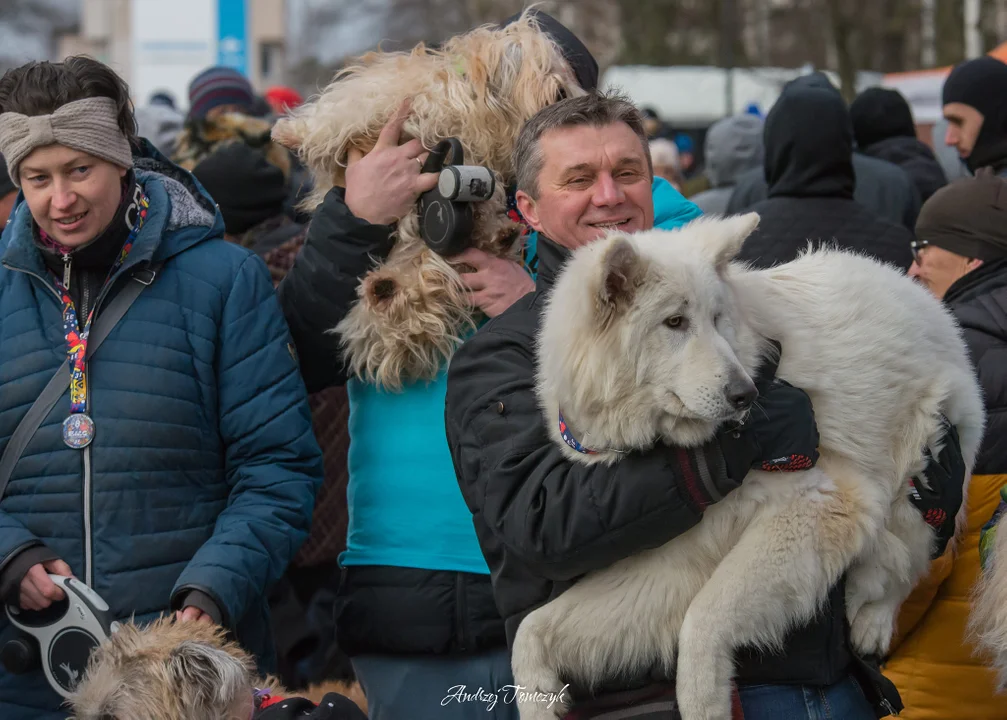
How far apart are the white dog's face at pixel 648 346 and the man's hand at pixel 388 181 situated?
3.30 ft

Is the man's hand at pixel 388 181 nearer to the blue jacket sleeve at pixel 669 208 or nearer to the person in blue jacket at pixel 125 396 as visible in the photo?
the person in blue jacket at pixel 125 396

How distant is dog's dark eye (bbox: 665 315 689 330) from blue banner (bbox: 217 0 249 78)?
1125 inches

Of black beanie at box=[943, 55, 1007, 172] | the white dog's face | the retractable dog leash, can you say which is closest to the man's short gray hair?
the white dog's face

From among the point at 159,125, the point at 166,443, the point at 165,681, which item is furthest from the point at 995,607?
the point at 159,125

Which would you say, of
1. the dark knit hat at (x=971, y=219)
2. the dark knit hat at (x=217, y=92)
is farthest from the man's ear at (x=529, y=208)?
the dark knit hat at (x=217, y=92)

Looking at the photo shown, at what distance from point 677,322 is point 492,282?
3.22 ft

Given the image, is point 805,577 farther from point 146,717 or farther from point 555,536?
point 146,717

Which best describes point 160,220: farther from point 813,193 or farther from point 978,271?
point 813,193

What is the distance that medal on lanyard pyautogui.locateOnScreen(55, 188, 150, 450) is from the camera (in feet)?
11.5

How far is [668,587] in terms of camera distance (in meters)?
2.65

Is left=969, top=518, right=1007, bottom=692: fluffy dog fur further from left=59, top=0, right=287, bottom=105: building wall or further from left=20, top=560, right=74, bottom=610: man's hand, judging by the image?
left=59, top=0, right=287, bottom=105: building wall

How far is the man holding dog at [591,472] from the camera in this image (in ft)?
8.42

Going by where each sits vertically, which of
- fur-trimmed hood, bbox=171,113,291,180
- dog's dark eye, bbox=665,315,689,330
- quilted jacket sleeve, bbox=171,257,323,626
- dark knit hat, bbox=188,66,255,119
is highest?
dark knit hat, bbox=188,66,255,119

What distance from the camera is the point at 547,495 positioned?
2643 millimetres
